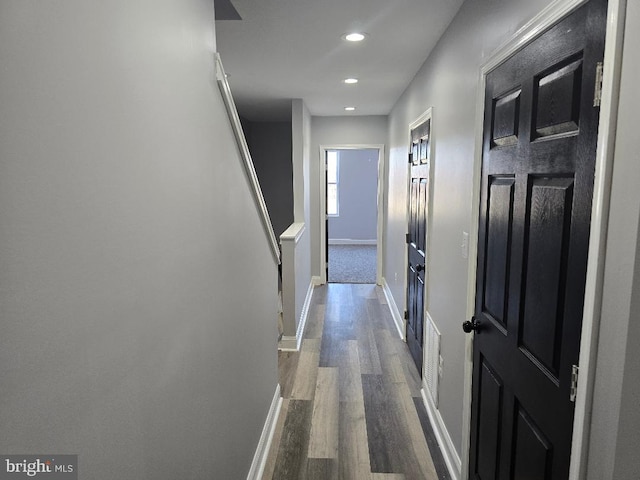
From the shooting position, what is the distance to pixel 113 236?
87 centimetres

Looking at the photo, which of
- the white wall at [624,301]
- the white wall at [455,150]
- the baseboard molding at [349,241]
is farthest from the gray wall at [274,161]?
the white wall at [624,301]

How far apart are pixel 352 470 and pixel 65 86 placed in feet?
7.75

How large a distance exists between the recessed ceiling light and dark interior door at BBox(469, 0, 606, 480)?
1.10 metres

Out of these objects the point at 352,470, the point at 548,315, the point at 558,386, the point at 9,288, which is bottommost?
the point at 352,470

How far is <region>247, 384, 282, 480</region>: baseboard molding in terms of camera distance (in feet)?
7.36

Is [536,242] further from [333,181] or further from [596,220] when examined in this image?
[333,181]

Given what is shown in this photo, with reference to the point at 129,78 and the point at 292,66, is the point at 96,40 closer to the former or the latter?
the point at 129,78

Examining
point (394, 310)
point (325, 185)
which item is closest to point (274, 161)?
point (325, 185)

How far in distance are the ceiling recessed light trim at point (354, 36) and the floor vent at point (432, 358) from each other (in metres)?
1.93

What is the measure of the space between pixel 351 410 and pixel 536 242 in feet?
6.97

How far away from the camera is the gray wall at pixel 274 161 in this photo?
7305mm

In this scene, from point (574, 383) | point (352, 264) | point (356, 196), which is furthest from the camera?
point (356, 196)

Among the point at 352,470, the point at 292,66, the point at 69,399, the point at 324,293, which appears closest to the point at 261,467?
the point at 352,470

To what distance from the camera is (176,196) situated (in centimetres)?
121
